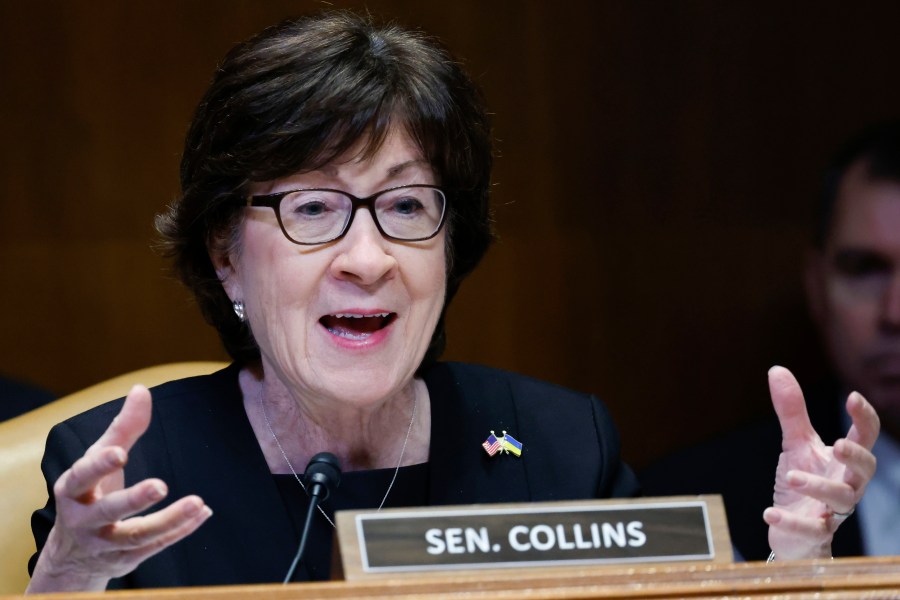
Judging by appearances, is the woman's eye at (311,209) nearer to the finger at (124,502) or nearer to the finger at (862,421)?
the finger at (124,502)

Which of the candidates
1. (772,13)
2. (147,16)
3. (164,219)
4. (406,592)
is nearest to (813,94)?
(772,13)

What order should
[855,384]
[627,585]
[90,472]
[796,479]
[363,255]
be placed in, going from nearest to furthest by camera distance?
[627,585]
[90,472]
[796,479]
[363,255]
[855,384]

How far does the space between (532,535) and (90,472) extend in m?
0.49

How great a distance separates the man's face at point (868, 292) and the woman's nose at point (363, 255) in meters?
1.47

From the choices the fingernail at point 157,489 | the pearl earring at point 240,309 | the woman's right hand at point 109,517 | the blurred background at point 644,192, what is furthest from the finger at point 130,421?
the blurred background at point 644,192

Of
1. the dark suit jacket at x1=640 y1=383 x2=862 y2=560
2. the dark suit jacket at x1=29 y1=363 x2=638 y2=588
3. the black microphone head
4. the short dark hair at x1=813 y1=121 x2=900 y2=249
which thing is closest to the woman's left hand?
the dark suit jacket at x1=29 y1=363 x2=638 y2=588

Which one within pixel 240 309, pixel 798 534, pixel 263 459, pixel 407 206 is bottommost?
pixel 798 534

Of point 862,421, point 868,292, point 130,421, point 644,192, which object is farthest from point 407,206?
point 644,192

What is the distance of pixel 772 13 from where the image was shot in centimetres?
338

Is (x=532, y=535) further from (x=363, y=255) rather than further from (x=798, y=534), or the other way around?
(x=363, y=255)

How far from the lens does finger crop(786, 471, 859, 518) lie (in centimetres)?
149

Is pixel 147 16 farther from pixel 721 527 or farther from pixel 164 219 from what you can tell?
pixel 721 527

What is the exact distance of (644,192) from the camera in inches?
133

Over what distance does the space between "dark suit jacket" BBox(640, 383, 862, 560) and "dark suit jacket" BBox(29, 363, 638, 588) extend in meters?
0.76
